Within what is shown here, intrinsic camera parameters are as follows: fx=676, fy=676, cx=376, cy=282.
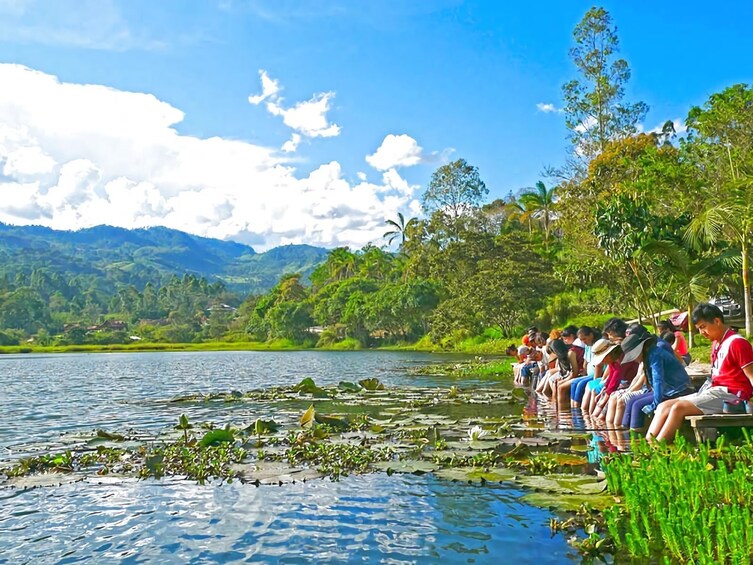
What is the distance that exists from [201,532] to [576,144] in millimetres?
44157

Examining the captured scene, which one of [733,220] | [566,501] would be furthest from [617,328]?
[733,220]

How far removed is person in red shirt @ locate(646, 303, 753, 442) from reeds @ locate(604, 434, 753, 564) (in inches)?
54.5

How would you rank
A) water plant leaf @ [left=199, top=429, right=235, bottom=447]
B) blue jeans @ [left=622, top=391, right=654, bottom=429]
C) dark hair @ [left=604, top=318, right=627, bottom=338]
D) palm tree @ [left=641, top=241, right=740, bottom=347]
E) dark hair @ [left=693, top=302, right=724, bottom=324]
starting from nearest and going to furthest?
dark hair @ [left=693, top=302, right=724, bottom=324] → blue jeans @ [left=622, top=391, right=654, bottom=429] → water plant leaf @ [left=199, top=429, right=235, bottom=447] → dark hair @ [left=604, top=318, right=627, bottom=338] → palm tree @ [left=641, top=241, right=740, bottom=347]

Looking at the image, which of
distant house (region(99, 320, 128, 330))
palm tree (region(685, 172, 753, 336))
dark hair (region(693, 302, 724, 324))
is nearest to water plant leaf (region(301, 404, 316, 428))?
dark hair (region(693, 302, 724, 324))

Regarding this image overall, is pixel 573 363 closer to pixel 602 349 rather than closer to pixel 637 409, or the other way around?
pixel 602 349

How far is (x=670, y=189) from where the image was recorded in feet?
96.1

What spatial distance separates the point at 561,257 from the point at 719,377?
37.1 m

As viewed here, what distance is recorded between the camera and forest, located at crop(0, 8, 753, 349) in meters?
25.9

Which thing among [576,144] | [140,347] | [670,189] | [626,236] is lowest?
[140,347]

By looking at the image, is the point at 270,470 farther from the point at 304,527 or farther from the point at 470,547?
the point at 470,547

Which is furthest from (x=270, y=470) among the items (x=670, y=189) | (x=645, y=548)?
(x=670, y=189)

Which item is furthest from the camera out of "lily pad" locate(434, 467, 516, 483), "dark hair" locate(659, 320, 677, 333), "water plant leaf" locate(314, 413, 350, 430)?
"dark hair" locate(659, 320, 677, 333)

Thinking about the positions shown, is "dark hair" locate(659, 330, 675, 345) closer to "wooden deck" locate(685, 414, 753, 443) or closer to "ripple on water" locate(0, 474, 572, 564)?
"wooden deck" locate(685, 414, 753, 443)

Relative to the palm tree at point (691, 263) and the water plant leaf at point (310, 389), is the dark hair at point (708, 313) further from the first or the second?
the palm tree at point (691, 263)
